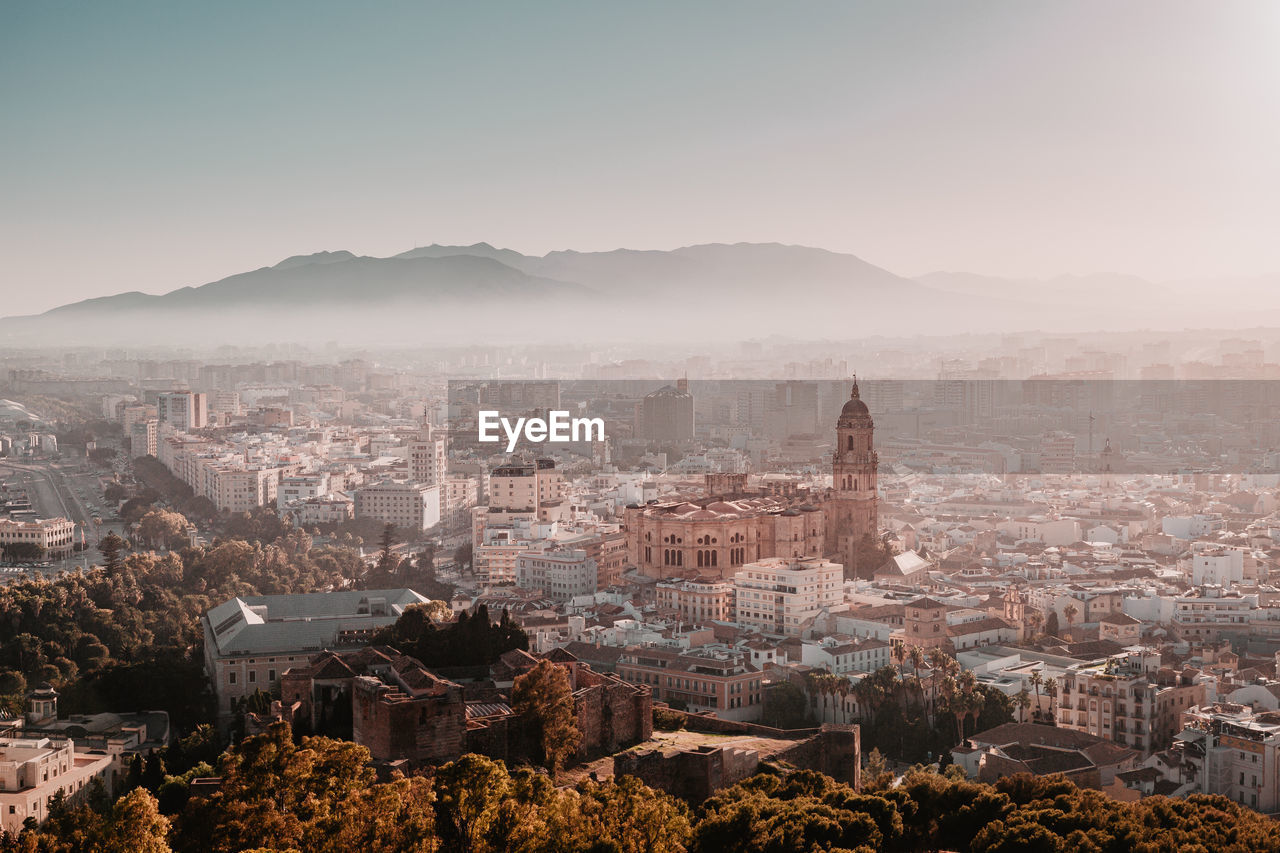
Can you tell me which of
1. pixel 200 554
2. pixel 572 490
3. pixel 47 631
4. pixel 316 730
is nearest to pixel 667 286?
pixel 572 490

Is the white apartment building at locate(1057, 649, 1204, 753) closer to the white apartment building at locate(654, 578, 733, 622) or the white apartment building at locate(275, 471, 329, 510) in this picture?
the white apartment building at locate(654, 578, 733, 622)

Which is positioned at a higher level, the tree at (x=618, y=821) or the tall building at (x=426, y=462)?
the tree at (x=618, y=821)

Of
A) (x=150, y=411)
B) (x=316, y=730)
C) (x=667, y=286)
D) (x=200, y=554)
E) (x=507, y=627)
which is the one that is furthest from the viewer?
(x=667, y=286)

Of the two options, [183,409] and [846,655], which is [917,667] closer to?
[846,655]

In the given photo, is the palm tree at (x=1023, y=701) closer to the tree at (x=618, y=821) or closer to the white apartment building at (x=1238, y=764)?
the white apartment building at (x=1238, y=764)

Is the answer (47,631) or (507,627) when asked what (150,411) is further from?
(507,627)

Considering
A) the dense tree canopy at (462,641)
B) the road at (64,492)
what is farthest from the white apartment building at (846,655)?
the road at (64,492)
